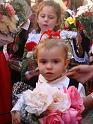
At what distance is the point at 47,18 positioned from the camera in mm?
3828

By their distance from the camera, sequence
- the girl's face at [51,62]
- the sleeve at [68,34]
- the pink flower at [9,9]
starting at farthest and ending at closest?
the sleeve at [68,34] < the pink flower at [9,9] < the girl's face at [51,62]

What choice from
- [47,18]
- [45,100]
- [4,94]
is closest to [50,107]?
[45,100]

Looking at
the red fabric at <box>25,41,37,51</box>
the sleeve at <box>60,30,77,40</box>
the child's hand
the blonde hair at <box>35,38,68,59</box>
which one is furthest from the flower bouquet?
the sleeve at <box>60,30,77,40</box>

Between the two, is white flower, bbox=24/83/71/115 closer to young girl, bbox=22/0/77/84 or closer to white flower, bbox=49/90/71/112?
white flower, bbox=49/90/71/112

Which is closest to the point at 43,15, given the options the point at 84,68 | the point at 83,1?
the point at 84,68

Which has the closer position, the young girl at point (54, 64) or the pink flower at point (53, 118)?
the pink flower at point (53, 118)

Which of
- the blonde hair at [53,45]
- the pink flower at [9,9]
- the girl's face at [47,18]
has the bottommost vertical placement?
the blonde hair at [53,45]

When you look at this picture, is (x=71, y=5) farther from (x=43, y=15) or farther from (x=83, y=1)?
(x=43, y=15)

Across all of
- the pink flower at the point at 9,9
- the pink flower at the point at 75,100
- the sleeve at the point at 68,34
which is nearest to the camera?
the pink flower at the point at 75,100

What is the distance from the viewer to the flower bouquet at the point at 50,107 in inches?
88.7

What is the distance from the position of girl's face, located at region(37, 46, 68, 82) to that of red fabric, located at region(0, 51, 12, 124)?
0.64 meters

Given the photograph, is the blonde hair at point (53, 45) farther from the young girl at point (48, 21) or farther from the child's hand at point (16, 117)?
the young girl at point (48, 21)

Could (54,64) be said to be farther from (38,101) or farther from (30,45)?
(30,45)

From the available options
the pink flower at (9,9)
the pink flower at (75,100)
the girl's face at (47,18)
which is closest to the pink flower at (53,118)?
the pink flower at (75,100)
